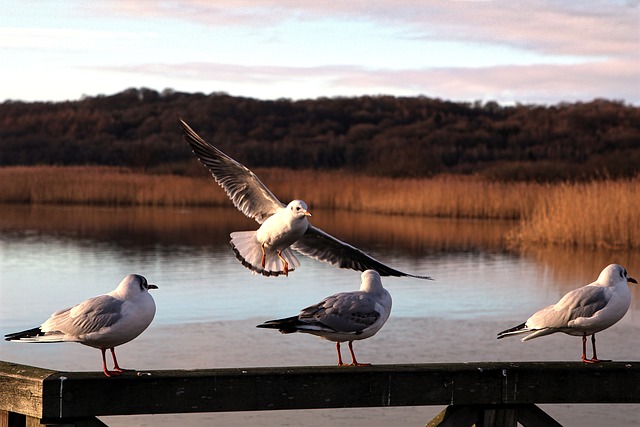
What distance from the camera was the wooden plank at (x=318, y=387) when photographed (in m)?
4.18

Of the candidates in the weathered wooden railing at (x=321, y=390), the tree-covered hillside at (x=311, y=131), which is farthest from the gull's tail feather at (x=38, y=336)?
the tree-covered hillside at (x=311, y=131)

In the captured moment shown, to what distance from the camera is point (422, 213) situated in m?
26.3

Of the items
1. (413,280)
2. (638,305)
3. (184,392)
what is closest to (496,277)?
(413,280)

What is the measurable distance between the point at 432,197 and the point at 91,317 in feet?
70.5

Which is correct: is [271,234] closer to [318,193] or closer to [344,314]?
[344,314]

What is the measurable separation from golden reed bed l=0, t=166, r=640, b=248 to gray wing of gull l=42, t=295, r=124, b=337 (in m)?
14.8

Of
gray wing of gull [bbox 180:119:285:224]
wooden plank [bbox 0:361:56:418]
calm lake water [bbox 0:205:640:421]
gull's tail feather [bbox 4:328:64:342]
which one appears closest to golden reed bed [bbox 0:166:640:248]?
calm lake water [bbox 0:205:640:421]

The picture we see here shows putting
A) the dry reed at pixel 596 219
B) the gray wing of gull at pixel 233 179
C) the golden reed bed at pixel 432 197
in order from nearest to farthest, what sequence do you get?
1. the gray wing of gull at pixel 233 179
2. the dry reed at pixel 596 219
3. the golden reed bed at pixel 432 197

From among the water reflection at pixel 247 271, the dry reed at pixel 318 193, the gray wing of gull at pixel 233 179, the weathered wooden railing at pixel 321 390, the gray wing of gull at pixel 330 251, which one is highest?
the gray wing of gull at pixel 233 179

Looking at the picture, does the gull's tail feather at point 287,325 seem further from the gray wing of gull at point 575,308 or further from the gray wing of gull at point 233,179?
the gray wing of gull at point 233,179

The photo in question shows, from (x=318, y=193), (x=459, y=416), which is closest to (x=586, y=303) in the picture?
(x=459, y=416)

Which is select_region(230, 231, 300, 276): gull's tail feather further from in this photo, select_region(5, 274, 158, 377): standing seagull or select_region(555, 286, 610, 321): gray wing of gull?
select_region(5, 274, 158, 377): standing seagull

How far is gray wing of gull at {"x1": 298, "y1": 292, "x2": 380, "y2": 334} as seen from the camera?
5.29 meters

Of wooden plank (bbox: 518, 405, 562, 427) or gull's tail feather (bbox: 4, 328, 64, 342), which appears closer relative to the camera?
gull's tail feather (bbox: 4, 328, 64, 342)
